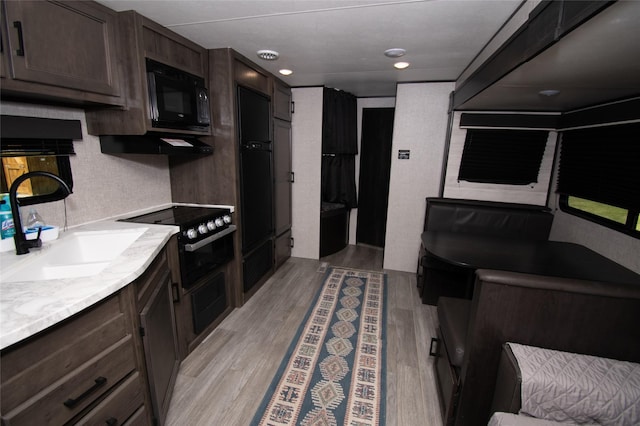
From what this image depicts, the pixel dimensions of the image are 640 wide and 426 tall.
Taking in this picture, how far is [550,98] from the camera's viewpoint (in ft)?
7.41

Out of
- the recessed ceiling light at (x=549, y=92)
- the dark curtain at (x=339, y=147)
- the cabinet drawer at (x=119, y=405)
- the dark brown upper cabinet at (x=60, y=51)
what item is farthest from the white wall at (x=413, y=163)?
the cabinet drawer at (x=119, y=405)

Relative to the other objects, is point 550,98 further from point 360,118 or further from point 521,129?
point 360,118

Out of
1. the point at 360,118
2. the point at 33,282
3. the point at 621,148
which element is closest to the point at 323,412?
the point at 33,282

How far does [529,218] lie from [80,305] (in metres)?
3.43

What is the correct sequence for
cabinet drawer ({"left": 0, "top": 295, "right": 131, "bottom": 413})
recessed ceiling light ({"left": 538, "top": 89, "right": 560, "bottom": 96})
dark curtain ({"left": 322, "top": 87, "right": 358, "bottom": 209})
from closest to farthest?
1. cabinet drawer ({"left": 0, "top": 295, "right": 131, "bottom": 413})
2. recessed ceiling light ({"left": 538, "top": 89, "right": 560, "bottom": 96})
3. dark curtain ({"left": 322, "top": 87, "right": 358, "bottom": 209})

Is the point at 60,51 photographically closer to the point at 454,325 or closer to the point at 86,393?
the point at 86,393

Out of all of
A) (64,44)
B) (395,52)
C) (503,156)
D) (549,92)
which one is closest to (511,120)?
(503,156)

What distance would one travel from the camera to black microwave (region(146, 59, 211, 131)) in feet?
5.91

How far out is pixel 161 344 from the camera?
5.11 ft

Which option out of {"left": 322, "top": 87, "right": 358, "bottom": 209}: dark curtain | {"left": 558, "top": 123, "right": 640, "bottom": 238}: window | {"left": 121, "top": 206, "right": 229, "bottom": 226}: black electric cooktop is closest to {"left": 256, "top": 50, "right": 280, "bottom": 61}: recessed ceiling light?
{"left": 322, "top": 87, "right": 358, "bottom": 209}: dark curtain

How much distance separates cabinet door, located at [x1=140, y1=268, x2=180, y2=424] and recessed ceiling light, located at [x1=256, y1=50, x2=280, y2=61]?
1891 millimetres

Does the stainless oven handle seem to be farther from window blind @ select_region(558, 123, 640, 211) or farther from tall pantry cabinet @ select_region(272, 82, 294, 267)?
window blind @ select_region(558, 123, 640, 211)

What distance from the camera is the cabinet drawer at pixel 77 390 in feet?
2.71

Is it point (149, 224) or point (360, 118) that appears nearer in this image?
point (149, 224)
